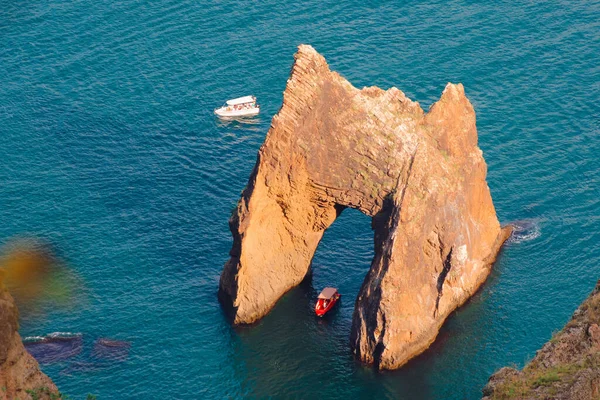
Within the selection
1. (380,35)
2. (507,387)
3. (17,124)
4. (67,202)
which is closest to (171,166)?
(67,202)

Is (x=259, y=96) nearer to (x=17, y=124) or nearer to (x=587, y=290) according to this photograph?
(x=17, y=124)

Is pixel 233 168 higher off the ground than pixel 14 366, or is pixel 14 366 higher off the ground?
pixel 14 366

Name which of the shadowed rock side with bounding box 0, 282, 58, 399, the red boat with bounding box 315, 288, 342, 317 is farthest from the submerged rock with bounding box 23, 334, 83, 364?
the shadowed rock side with bounding box 0, 282, 58, 399

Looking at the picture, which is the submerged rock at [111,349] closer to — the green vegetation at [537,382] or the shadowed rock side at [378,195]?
the shadowed rock side at [378,195]

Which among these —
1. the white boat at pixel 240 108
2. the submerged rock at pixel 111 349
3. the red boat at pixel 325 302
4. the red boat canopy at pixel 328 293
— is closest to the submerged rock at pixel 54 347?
the submerged rock at pixel 111 349

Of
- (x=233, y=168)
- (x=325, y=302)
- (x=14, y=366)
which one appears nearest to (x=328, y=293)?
(x=325, y=302)

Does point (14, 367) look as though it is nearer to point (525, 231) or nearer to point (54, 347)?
point (54, 347)
